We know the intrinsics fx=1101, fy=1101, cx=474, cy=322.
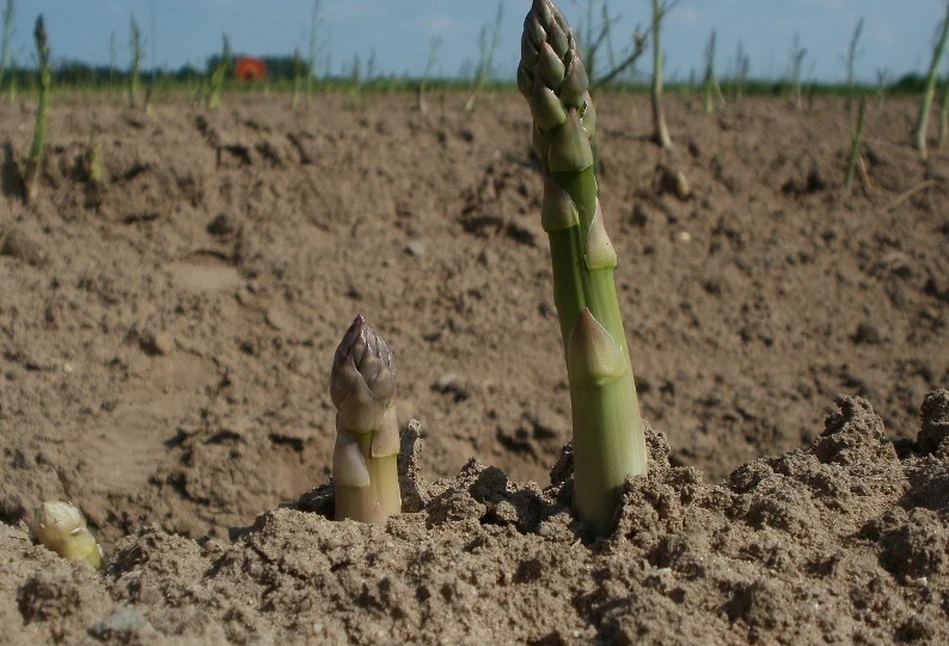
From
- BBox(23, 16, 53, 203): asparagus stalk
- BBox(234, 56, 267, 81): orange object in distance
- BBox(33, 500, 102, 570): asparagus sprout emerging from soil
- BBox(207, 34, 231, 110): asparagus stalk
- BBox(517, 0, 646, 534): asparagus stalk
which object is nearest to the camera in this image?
BBox(517, 0, 646, 534): asparagus stalk

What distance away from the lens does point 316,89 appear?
36.3 feet

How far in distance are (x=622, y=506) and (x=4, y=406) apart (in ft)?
8.71

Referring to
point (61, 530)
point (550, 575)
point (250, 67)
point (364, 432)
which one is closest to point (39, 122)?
point (61, 530)

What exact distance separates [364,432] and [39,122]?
383 centimetres

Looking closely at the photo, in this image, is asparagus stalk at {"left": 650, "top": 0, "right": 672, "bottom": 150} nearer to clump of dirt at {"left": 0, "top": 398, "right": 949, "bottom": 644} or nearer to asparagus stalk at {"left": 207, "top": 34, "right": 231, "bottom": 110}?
asparagus stalk at {"left": 207, "top": 34, "right": 231, "bottom": 110}

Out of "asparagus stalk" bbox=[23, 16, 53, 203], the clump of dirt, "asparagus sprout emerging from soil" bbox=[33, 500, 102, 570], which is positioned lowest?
"asparagus sprout emerging from soil" bbox=[33, 500, 102, 570]

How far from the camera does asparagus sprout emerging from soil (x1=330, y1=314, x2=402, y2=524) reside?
92.6 inches

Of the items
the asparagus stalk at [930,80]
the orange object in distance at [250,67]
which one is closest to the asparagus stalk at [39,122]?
the asparagus stalk at [930,80]

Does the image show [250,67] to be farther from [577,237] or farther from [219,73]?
[577,237]

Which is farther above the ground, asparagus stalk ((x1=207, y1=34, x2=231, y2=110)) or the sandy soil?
asparagus stalk ((x1=207, y1=34, x2=231, y2=110))

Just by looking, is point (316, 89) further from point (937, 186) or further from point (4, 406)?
point (4, 406)

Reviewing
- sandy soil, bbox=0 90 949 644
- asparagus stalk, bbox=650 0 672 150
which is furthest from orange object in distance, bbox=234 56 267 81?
asparagus stalk, bbox=650 0 672 150

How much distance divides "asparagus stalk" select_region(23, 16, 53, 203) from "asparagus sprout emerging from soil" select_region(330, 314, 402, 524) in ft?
11.9

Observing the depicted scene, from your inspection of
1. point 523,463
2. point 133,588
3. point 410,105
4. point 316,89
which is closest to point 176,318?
point 523,463
